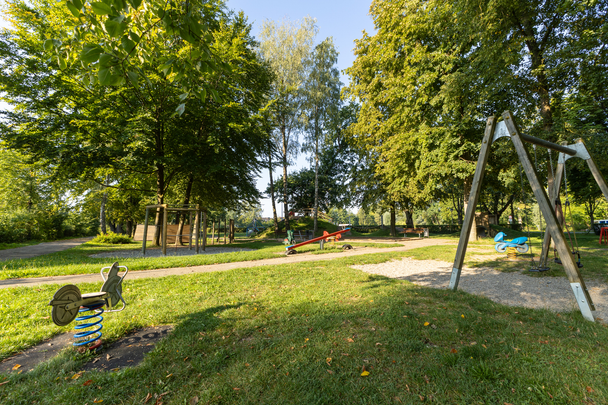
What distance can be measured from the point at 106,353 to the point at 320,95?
74.0 feet

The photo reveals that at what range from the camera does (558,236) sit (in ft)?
13.4

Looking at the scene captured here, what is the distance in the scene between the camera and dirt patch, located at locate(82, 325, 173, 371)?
2.67m

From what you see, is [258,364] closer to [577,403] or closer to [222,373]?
[222,373]

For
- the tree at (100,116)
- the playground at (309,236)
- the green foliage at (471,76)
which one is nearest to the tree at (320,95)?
the playground at (309,236)

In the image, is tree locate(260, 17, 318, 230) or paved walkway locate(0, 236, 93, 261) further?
tree locate(260, 17, 318, 230)

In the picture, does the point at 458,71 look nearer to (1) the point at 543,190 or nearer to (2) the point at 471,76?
(2) the point at 471,76

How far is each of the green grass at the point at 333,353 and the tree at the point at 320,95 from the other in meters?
18.8

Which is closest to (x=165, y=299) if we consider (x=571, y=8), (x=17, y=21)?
(x=571, y=8)

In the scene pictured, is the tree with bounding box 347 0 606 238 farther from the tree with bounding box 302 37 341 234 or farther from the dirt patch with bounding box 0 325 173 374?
the dirt patch with bounding box 0 325 173 374

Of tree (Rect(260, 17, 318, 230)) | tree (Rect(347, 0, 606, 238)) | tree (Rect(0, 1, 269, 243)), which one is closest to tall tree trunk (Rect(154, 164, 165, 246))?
tree (Rect(0, 1, 269, 243))

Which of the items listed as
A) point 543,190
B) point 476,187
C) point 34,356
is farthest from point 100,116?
point 543,190

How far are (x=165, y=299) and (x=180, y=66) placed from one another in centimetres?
408

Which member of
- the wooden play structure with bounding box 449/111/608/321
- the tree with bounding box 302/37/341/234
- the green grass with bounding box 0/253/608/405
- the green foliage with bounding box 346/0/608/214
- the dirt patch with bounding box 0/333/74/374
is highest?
the tree with bounding box 302/37/341/234

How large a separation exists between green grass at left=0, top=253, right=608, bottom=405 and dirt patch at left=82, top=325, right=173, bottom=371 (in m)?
0.14
